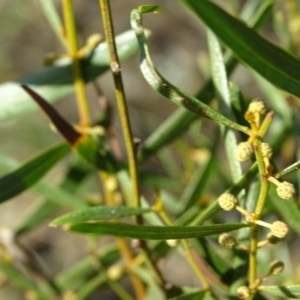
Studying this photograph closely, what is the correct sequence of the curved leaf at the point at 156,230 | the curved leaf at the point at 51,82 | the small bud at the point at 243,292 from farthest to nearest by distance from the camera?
the curved leaf at the point at 51,82, the small bud at the point at 243,292, the curved leaf at the point at 156,230

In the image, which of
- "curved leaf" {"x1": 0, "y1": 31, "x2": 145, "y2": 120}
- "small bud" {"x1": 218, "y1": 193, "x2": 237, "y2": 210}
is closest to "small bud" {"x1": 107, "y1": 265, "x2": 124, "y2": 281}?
"curved leaf" {"x1": 0, "y1": 31, "x2": 145, "y2": 120}

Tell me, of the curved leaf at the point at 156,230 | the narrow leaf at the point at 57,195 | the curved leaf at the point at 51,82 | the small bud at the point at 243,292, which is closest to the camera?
the curved leaf at the point at 156,230

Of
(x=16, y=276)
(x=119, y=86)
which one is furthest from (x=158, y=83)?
(x=16, y=276)

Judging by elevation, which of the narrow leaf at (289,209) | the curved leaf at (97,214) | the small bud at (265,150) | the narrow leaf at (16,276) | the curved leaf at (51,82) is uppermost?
the small bud at (265,150)

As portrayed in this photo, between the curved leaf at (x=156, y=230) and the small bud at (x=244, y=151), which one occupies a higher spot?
the small bud at (x=244, y=151)

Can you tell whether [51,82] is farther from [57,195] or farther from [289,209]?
[289,209]

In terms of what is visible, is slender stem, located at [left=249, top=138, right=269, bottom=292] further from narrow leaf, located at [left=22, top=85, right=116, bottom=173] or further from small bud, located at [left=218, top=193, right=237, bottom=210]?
narrow leaf, located at [left=22, top=85, right=116, bottom=173]

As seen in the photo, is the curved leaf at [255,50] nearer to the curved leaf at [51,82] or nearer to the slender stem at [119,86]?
the slender stem at [119,86]

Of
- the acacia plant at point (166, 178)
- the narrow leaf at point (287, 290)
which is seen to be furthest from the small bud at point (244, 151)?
the narrow leaf at point (287, 290)
